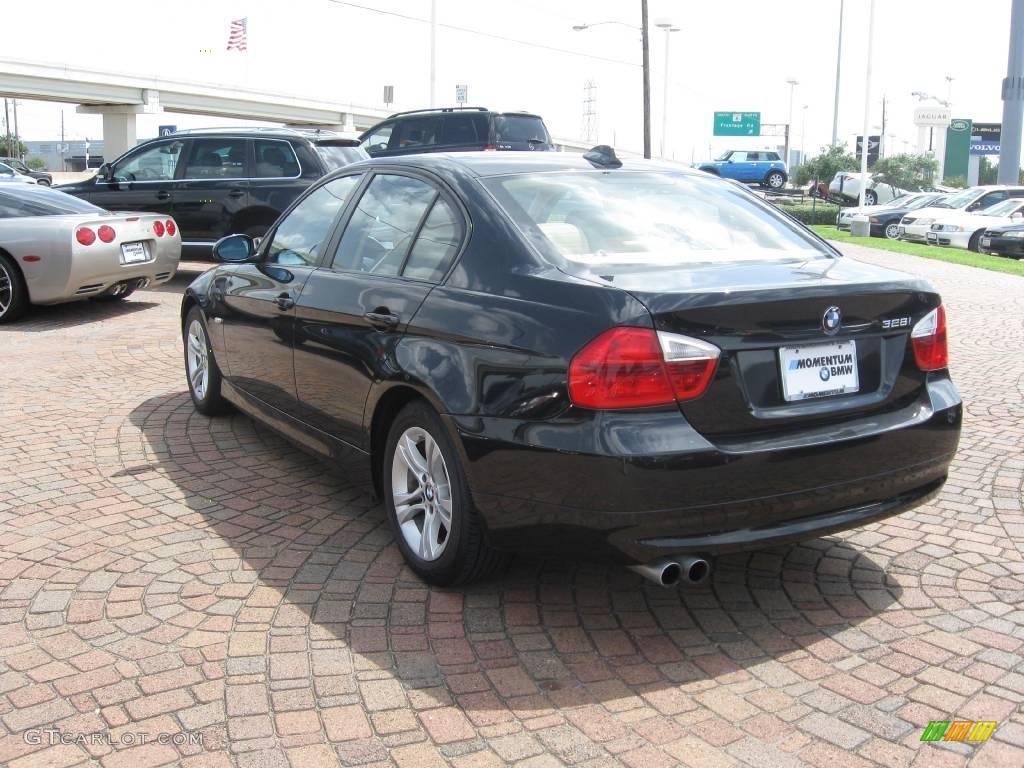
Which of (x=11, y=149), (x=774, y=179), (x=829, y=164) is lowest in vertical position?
(x=774, y=179)

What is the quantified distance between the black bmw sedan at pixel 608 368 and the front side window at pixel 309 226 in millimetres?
217

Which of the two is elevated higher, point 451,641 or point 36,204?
Answer: point 36,204

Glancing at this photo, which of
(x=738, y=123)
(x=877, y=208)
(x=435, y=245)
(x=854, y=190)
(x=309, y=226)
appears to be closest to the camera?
(x=435, y=245)

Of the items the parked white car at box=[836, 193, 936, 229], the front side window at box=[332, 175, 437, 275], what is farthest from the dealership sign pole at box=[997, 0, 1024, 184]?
the front side window at box=[332, 175, 437, 275]

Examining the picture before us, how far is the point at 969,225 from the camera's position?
25297 mm

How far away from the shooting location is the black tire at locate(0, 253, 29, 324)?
10477 mm

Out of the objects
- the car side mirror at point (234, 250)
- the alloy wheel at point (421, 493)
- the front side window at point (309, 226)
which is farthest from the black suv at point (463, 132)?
the alloy wheel at point (421, 493)

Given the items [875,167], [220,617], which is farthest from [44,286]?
[875,167]

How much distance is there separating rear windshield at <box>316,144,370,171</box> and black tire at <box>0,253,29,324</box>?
157 inches

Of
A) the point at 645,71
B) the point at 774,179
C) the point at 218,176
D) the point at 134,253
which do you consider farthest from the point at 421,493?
the point at 774,179

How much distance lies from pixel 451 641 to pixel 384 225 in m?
1.92

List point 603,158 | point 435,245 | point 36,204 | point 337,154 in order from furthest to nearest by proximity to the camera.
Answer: point 337,154 → point 36,204 → point 603,158 → point 435,245

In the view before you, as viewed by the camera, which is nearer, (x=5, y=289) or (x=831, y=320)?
(x=831, y=320)

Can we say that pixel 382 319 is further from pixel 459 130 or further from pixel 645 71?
pixel 645 71
